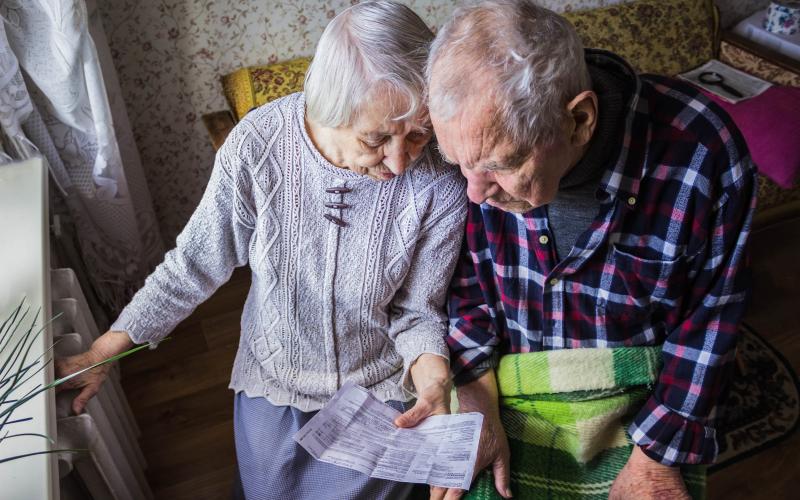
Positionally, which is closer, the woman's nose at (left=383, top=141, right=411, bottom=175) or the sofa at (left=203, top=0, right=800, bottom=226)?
the woman's nose at (left=383, top=141, right=411, bottom=175)

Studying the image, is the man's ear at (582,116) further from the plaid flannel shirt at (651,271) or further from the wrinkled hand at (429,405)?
the wrinkled hand at (429,405)

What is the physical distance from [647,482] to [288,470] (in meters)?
0.65

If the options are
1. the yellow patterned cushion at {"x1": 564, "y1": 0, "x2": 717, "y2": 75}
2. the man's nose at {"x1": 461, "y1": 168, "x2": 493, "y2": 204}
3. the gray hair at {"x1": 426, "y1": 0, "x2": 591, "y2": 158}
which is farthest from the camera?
the yellow patterned cushion at {"x1": 564, "y1": 0, "x2": 717, "y2": 75}

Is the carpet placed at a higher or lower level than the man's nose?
lower

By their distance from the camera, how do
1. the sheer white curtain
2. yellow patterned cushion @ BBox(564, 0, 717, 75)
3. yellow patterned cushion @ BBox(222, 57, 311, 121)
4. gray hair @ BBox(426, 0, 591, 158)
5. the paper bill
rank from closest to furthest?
gray hair @ BBox(426, 0, 591, 158)
the paper bill
the sheer white curtain
yellow patterned cushion @ BBox(222, 57, 311, 121)
yellow patterned cushion @ BBox(564, 0, 717, 75)

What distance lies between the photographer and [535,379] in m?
1.32

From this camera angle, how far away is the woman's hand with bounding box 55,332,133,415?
1.22 metres

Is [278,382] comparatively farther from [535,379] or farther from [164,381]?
[164,381]

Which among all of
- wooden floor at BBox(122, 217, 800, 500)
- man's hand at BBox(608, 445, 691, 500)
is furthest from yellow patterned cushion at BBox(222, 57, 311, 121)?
man's hand at BBox(608, 445, 691, 500)

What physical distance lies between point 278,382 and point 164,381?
0.82m

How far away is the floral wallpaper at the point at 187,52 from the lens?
1944 mm

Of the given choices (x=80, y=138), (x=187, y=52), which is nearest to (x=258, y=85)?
(x=187, y=52)

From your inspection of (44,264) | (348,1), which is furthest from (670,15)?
(44,264)

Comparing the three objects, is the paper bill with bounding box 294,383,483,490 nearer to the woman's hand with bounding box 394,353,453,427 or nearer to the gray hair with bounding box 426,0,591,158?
the woman's hand with bounding box 394,353,453,427
